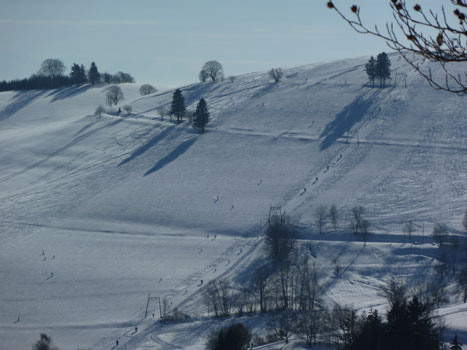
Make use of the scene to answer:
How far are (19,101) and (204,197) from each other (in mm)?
72532

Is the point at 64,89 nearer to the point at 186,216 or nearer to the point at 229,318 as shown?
the point at 186,216

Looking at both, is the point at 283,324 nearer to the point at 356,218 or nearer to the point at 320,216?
the point at 320,216

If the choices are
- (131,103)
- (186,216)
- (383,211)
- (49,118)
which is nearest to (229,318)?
(186,216)

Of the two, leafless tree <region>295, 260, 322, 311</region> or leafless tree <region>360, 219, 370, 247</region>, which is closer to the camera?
leafless tree <region>295, 260, 322, 311</region>

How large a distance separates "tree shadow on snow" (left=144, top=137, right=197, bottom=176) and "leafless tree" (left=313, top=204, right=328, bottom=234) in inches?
900

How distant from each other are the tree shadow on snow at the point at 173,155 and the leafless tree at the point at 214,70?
36.8 metres

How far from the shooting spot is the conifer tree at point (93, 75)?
117688 millimetres

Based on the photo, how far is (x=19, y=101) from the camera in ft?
350

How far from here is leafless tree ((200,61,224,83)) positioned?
102m

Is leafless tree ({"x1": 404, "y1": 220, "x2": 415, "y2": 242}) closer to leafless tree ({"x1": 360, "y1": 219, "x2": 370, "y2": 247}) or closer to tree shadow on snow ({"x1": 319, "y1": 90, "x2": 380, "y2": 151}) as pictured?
leafless tree ({"x1": 360, "y1": 219, "x2": 370, "y2": 247})

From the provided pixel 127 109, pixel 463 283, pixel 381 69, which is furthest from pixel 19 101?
pixel 463 283

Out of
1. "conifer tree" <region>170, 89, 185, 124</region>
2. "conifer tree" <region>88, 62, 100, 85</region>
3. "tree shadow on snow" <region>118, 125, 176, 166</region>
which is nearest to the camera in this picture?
"tree shadow on snow" <region>118, 125, 176, 166</region>

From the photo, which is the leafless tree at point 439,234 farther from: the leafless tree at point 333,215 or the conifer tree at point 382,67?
the conifer tree at point 382,67

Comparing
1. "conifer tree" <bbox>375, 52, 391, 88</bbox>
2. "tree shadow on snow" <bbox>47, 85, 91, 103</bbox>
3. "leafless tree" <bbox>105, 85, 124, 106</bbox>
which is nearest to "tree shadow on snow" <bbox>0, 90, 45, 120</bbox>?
"tree shadow on snow" <bbox>47, 85, 91, 103</bbox>
